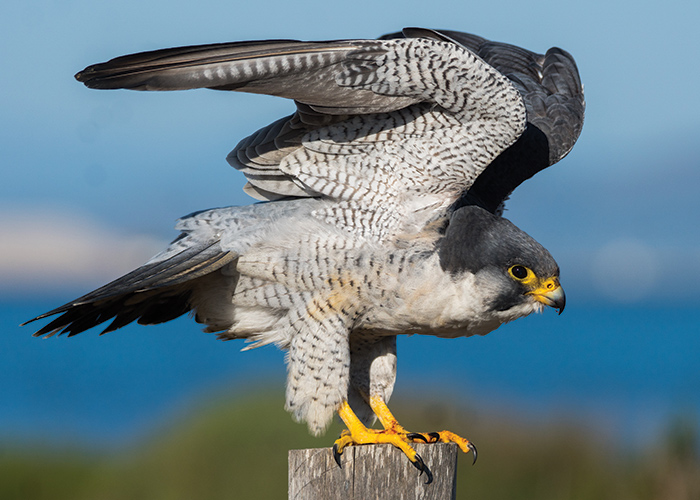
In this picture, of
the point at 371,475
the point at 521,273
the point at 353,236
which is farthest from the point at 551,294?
the point at 371,475

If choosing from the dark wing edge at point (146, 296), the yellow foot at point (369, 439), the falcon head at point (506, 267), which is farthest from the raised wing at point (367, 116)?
the yellow foot at point (369, 439)

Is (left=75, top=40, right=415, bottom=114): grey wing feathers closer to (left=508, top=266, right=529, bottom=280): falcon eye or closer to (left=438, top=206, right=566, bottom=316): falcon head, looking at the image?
(left=438, top=206, right=566, bottom=316): falcon head

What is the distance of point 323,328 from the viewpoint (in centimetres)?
394

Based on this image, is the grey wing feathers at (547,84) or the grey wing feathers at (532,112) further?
the grey wing feathers at (547,84)

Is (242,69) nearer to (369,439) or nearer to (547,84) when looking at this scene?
(369,439)

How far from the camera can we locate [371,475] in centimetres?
337

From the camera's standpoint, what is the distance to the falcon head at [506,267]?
3.79 meters

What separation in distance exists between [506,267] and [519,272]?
69mm

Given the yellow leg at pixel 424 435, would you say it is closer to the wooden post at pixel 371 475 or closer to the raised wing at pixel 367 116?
the wooden post at pixel 371 475

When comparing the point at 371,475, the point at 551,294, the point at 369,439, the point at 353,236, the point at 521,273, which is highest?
the point at 353,236

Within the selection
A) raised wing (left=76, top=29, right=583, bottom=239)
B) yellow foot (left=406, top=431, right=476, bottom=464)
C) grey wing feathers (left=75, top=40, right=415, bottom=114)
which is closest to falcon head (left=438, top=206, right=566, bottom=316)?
raised wing (left=76, top=29, right=583, bottom=239)

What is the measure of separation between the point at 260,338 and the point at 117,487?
14.7 feet

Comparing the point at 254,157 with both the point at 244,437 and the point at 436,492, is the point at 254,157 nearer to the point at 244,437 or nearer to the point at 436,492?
the point at 436,492

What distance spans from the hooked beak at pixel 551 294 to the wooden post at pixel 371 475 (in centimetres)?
91
